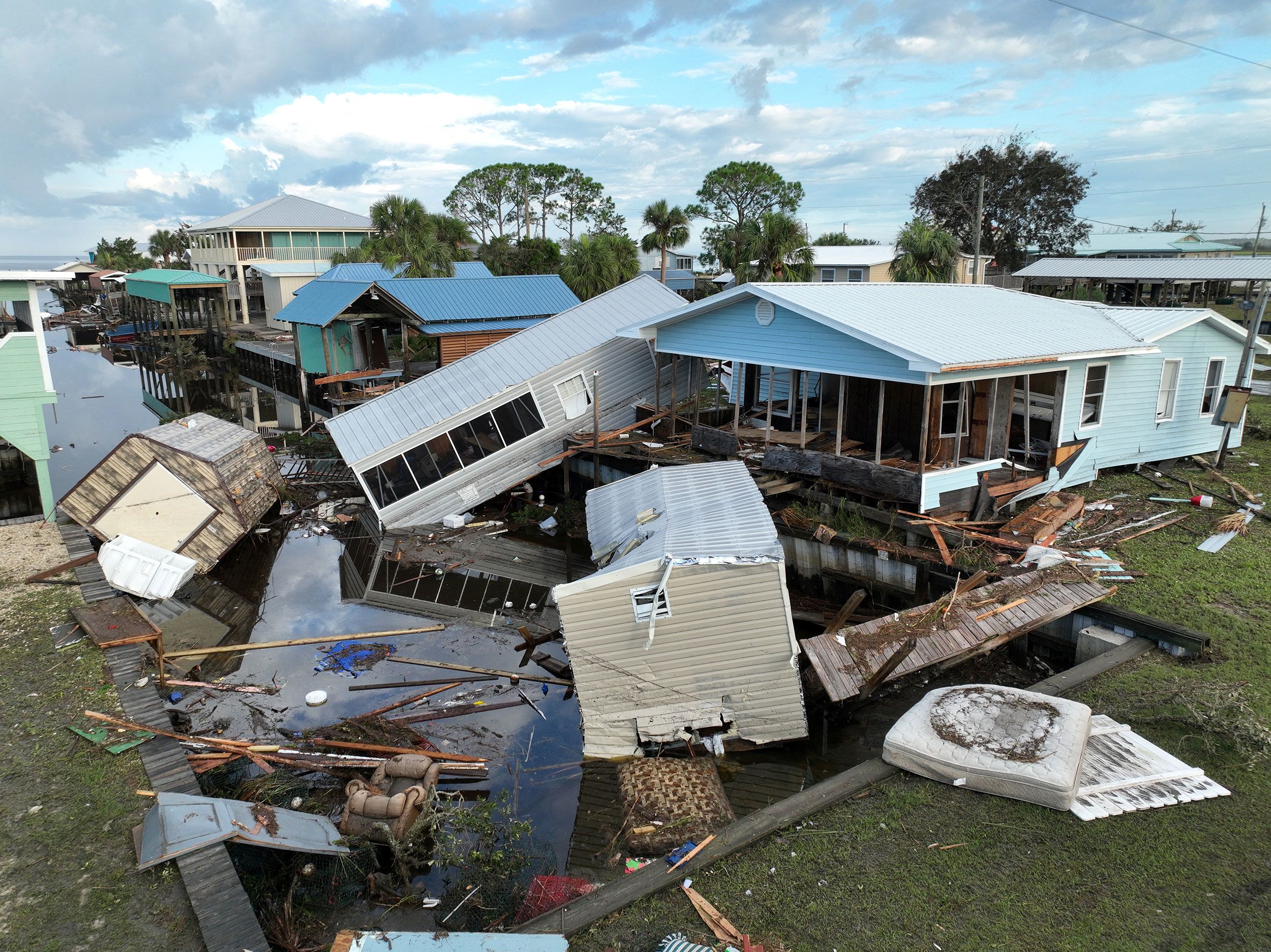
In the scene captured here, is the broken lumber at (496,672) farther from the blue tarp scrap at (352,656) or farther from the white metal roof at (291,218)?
the white metal roof at (291,218)

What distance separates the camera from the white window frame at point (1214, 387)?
19.8 metres

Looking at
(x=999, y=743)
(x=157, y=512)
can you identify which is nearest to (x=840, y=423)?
(x=999, y=743)

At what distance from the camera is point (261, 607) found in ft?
53.8

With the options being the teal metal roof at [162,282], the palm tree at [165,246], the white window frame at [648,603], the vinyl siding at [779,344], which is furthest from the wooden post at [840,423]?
the palm tree at [165,246]

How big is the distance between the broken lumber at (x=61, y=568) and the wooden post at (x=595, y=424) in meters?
10.7

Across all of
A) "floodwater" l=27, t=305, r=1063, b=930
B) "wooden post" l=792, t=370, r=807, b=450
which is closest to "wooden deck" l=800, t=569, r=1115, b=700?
"floodwater" l=27, t=305, r=1063, b=930

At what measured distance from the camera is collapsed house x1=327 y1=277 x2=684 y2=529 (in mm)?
19406

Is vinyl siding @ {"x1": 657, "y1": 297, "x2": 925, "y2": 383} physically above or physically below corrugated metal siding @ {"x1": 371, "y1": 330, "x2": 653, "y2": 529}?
above

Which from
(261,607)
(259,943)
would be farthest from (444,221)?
(259,943)

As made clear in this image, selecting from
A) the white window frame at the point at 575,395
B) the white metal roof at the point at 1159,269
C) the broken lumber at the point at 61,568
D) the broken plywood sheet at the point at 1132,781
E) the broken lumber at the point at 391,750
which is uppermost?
the white metal roof at the point at 1159,269

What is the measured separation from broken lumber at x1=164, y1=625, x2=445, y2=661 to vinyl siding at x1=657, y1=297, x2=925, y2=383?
349 inches

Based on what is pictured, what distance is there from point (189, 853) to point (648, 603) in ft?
17.6

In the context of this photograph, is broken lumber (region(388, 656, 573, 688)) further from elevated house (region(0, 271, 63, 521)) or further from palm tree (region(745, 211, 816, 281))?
palm tree (region(745, 211, 816, 281))

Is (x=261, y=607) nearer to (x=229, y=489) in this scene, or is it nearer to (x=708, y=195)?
(x=229, y=489)
